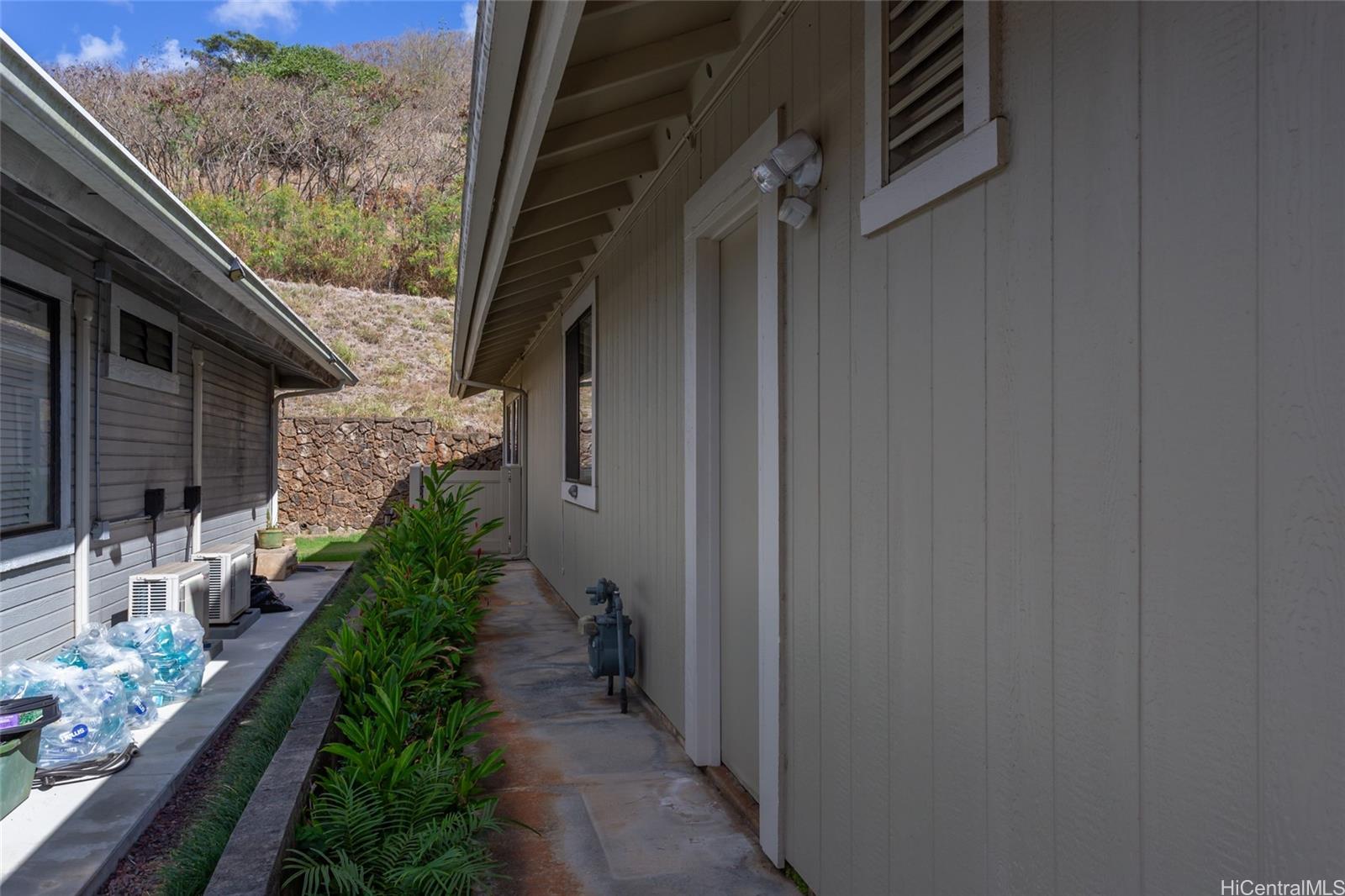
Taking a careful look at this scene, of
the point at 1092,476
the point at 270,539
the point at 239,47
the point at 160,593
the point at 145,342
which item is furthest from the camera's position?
the point at 239,47

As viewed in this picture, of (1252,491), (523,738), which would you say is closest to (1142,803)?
(1252,491)

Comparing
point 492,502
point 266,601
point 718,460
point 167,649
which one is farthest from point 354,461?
point 718,460

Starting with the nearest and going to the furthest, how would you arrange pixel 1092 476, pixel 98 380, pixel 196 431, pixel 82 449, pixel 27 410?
pixel 1092 476 < pixel 27 410 < pixel 82 449 < pixel 98 380 < pixel 196 431

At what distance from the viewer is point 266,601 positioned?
7523 millimetres

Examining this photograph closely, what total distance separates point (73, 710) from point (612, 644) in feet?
7.63

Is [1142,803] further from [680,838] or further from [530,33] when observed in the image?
[530,33]

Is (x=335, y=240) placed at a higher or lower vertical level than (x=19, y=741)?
higher

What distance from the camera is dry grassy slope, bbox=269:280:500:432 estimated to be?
21172 mm

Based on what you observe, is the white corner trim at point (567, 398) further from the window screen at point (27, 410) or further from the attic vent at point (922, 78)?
the attic vent at point (922, 78)

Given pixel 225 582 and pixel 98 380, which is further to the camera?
pixel 225 582

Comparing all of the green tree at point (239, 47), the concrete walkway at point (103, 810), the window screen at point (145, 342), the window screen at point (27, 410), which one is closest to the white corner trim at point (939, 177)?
the concrete walkway at point (103, 810)

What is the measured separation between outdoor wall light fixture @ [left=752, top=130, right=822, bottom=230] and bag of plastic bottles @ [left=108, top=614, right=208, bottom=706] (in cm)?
417

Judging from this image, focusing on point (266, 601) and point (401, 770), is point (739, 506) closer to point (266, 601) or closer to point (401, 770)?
point (401, 770)

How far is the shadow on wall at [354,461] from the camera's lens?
49.6ft
